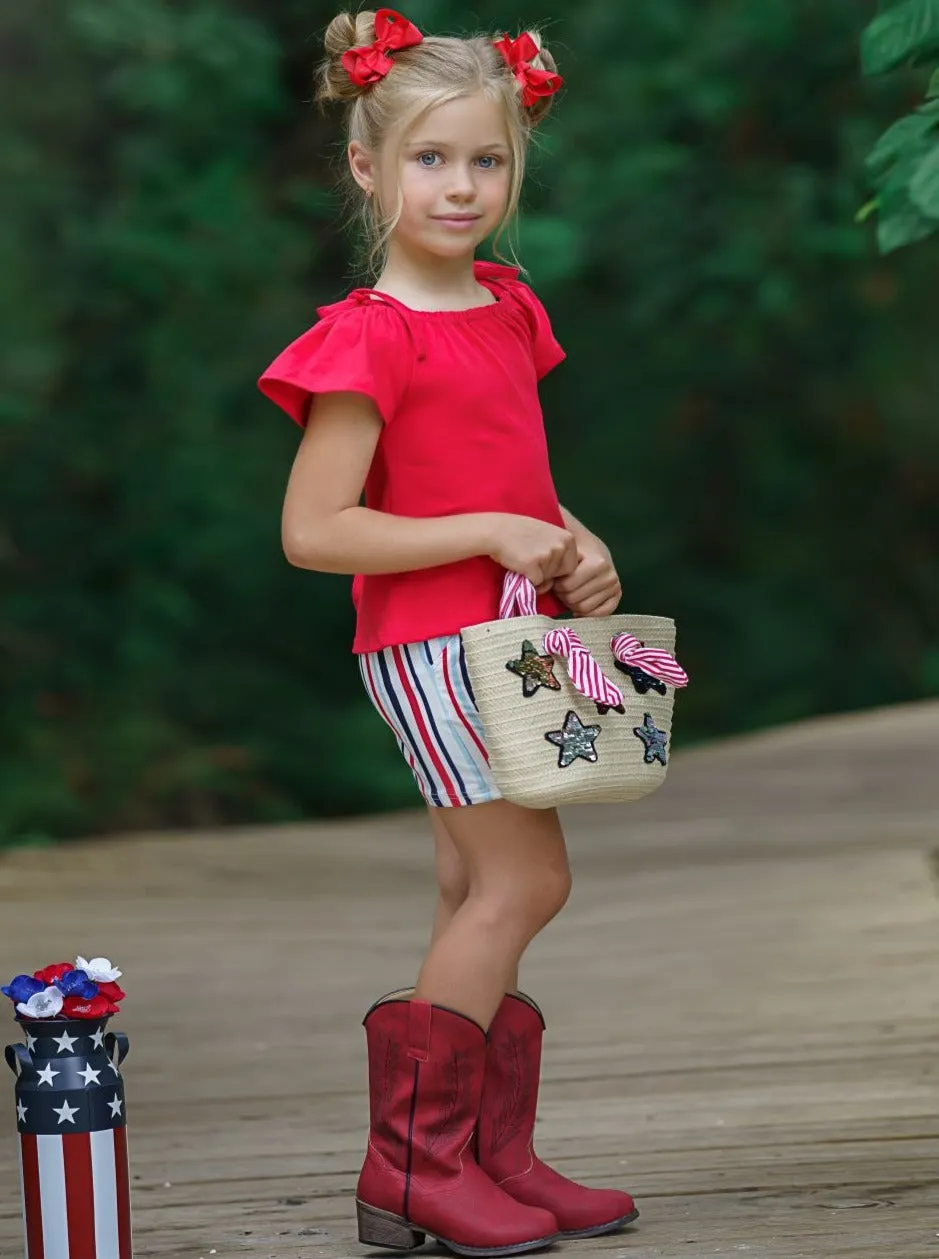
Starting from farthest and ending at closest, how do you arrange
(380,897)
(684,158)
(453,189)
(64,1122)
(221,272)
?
1. (684,158)
2. (221,272)
3. (380,897)
4. (453,189)
5. (64,1122)

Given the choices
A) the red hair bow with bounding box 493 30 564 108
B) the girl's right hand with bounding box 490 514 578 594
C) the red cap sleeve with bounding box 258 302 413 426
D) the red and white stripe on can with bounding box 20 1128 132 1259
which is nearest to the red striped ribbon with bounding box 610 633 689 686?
the girl's right hand with bounding box 490 514 578 594

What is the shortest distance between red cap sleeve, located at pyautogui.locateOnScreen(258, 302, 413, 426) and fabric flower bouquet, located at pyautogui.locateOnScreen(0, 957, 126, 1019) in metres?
0.61

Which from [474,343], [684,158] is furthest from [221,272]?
[474,343]

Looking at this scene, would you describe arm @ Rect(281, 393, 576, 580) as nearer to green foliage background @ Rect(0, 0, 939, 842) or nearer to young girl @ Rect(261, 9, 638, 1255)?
young girl @ Rect(261, 9, 638, 1255)

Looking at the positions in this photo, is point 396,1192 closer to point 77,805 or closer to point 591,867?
point 591,867

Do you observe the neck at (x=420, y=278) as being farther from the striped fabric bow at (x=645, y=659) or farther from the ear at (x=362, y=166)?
the striped fabric bow at (x=645, y=659)

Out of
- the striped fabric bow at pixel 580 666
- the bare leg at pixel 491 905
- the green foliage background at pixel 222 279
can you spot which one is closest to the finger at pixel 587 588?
the striped fabric bow at pixel 580 666

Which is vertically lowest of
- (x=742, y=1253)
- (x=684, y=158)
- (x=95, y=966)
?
(x=742, y=1253)

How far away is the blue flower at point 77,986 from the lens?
2.03 meters

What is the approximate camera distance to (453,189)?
2129mm

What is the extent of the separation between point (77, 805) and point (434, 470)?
618 centimetres

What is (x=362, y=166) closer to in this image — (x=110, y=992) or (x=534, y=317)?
(x=534, y=317)

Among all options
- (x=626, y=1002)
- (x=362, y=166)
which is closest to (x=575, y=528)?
(x=362, y=166)

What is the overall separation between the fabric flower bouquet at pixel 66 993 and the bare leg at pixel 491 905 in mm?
347
